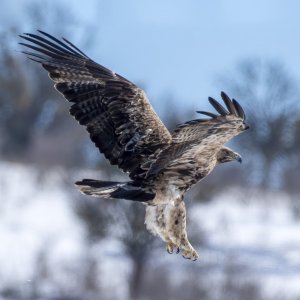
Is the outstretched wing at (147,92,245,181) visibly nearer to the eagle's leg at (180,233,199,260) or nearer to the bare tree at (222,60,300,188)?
the eagle's leg at (180,233,199,260)

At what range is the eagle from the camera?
9.20 metres

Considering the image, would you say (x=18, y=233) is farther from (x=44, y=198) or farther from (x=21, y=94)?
(x=21, y=94)

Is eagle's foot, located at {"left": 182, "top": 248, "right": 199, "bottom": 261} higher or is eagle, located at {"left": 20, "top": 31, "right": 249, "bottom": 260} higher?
eagle, located at {"left": 20, "top": 31, "right": 249, "bottom": 260}

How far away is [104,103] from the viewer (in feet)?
33.1

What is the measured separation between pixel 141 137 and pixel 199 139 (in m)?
0.81

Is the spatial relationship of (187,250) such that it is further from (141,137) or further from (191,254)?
(141,137)

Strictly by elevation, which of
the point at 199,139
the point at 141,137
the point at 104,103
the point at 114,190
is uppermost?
the point at 104,103

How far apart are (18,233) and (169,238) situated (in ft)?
60.6

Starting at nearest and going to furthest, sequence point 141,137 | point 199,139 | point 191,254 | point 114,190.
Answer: point 199,139 < point 114,190 < point 191,254 < point 141,137

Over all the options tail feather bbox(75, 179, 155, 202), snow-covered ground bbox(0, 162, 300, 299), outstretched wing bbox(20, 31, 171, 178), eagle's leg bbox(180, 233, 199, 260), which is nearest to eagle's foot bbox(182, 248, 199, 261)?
eagle's leg bbox(180, 233, 199, 260)

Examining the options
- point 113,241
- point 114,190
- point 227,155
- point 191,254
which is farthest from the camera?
point 113,241

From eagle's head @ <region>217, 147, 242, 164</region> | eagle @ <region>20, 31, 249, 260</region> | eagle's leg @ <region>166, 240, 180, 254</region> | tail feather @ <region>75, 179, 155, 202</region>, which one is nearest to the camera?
eagle @ <region>20, 31, 249, 260</region>

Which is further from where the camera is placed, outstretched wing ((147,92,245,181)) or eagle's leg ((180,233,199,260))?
eagle's leg ((180,233,199,260))

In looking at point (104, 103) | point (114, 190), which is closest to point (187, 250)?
point (114, 190)
